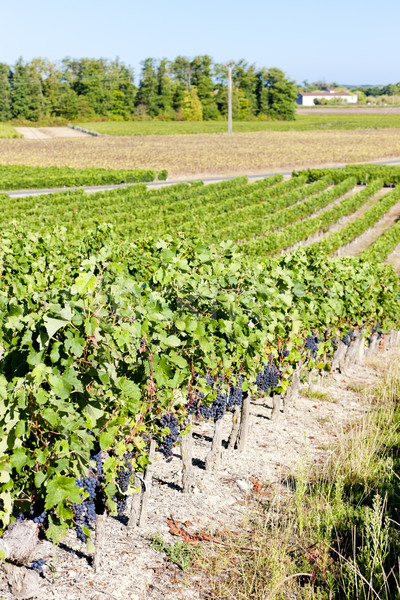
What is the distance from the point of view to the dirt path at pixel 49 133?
81012 mm

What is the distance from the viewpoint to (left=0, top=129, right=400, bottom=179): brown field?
4931cm

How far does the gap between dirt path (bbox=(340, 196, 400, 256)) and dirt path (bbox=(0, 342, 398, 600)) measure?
17.4 meters

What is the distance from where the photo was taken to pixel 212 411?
5594mm

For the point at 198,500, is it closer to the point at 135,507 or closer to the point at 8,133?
the point at 135,507

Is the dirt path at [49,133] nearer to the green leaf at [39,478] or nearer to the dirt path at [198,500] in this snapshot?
the dirt path at [198,500]

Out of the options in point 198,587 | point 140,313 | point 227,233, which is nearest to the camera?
point 198,587

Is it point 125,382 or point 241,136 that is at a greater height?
point 241,136

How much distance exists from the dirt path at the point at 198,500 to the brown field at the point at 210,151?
3844 centimetres

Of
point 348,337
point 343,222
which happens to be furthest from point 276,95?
point 348,337

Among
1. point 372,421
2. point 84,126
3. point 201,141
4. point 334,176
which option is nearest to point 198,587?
point 372,421

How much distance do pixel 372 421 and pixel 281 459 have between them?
154 centimetres

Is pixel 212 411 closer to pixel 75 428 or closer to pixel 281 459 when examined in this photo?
pixel 281 459

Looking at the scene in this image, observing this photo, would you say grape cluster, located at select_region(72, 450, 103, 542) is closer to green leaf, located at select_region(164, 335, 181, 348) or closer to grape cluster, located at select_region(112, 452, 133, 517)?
grape cluster, located at select_region(112, 452, 133, 517)

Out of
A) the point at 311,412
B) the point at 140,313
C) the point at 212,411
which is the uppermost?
the point at 140,313
